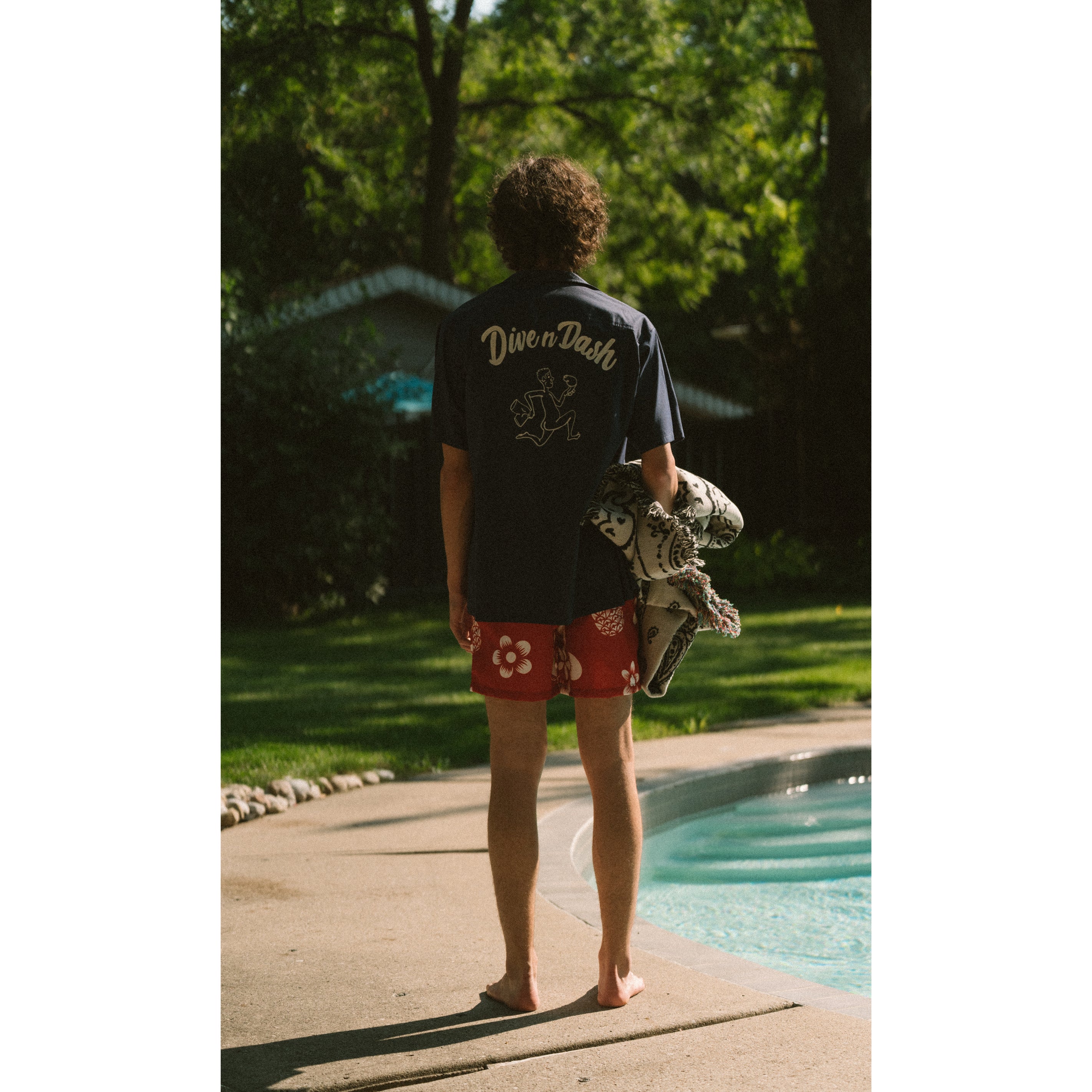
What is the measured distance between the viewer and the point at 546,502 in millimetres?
2609

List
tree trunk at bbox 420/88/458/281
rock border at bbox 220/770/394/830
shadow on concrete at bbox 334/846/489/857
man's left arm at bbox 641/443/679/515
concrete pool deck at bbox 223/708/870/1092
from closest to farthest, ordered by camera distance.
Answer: concrete pool deck at bbox 223/708/870/1092 → man's left arm at bbox 641/443/679/515 → shadow on concrete at bbox 334/846/489/857 → rock border at bbox 220/770/394/830 → tree trunk at bbox 420/88/458/281

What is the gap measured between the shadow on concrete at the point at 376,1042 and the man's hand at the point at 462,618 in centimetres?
81

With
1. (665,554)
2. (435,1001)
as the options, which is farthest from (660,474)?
(435,1001)

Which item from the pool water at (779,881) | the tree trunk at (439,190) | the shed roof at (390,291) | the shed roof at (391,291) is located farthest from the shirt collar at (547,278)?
the tree trunk at (439,190)

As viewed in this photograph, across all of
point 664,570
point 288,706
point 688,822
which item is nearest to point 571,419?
point 664,570

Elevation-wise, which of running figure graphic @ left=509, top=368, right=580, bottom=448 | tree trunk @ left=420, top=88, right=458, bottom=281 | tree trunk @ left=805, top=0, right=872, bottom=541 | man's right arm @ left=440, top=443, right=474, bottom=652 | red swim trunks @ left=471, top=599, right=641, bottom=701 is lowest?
red swim trunks @ left=471, top=599, right=641, bottom=701

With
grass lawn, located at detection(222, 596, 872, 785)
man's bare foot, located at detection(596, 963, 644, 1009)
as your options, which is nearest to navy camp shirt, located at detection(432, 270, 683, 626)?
man's bare foot, located at detection(596, 963, 644, 1009)

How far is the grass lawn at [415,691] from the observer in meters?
5.72

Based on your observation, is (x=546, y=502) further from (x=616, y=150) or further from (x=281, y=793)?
(x=616, y=150)

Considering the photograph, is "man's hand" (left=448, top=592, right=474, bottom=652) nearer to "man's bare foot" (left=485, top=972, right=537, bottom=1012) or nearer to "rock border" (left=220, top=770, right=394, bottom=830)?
"man's bare foot" (left=485, top=972, right=537, bottom=1012)

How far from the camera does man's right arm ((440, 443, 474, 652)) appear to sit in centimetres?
275

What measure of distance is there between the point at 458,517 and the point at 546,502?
0.25 m

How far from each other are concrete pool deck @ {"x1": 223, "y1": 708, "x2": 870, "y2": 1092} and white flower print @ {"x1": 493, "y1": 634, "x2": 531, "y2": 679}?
Result: 2.49ft
